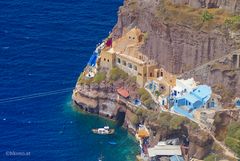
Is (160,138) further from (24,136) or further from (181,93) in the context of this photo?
(24,136)

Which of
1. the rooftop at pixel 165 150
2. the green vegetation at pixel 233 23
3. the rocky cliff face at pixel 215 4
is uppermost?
the rocky cliff face at pixel 215 4

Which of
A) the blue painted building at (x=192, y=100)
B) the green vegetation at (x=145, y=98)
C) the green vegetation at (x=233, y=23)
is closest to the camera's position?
the green vegetation at (x=233, y=23)

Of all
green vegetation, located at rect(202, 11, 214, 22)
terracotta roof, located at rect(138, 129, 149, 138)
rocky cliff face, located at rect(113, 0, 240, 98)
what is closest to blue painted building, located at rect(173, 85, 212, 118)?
rocky cliff face, located at rect(113, 0, 240, 98)

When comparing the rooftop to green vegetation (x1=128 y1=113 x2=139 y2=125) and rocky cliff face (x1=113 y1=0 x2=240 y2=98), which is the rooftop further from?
rocky cliff face (x1=113 y1=0 x2=240 y2=98)

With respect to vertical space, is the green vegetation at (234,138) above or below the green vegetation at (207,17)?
below

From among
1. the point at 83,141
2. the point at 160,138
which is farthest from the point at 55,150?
the point at 160,138

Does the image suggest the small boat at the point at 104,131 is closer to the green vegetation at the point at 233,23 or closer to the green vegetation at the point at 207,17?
the green vegetation at the point at 207,17

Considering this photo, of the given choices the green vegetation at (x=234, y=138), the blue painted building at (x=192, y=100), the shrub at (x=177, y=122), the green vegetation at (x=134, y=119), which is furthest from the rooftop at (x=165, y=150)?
the green vegetation at (x=134, y=119)
